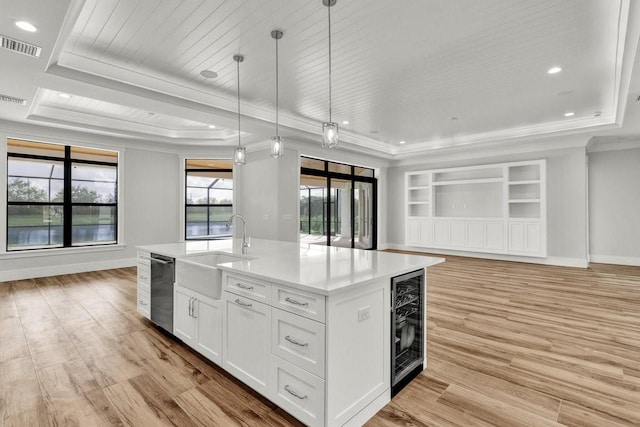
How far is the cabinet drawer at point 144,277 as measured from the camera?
3.36m

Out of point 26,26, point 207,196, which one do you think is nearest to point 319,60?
point 26,26

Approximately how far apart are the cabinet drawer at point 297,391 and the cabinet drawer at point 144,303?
2.06 metres

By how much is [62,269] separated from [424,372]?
666 cm

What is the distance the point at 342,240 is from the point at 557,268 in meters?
4.66

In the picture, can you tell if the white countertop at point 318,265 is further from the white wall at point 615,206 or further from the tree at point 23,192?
the white wall at point 615,206

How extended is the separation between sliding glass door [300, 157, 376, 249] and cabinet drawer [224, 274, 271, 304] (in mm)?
4818

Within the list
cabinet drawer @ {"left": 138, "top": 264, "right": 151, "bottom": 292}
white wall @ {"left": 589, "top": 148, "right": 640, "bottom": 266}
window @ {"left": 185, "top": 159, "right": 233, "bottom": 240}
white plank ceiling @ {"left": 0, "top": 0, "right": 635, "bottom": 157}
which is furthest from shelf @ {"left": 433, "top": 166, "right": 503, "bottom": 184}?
cabinet drawer @ {"left": 138, "top": 264, "right": 151, "bottom": 292}

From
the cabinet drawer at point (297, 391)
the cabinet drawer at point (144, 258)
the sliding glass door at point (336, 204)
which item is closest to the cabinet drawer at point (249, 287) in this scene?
→ the cabinet drawer at point (297, 391)

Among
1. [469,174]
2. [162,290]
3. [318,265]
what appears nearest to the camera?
[318,265]

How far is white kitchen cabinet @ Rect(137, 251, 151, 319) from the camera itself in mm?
3350

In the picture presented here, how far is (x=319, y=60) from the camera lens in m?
3.57

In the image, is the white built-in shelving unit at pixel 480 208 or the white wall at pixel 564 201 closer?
the white wall at pixel 564 201

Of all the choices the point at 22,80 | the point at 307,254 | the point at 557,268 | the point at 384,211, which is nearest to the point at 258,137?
the point at 22,80

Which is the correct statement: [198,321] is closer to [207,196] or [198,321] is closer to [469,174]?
[207,196]
